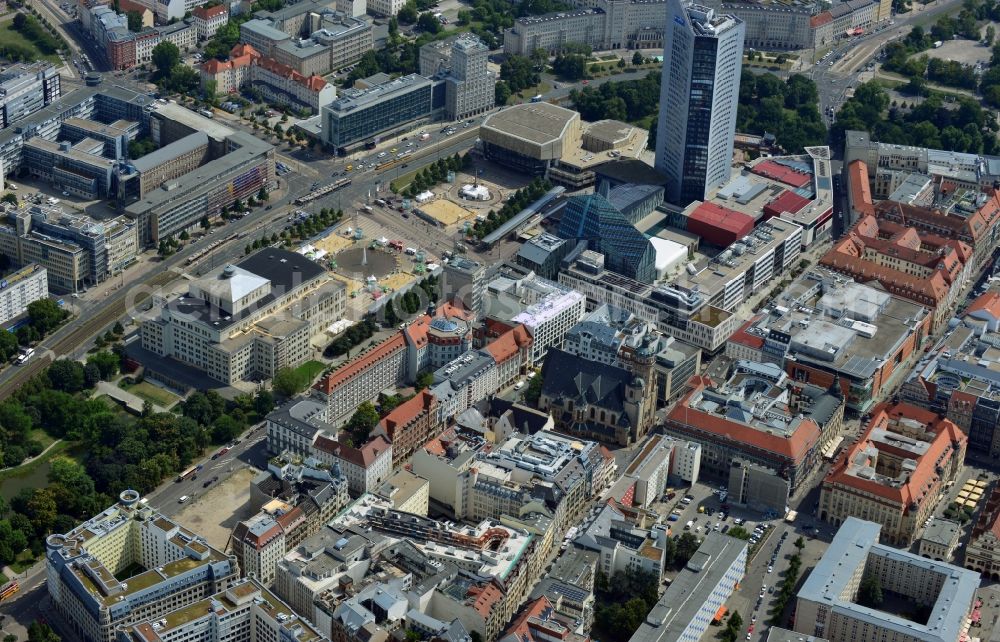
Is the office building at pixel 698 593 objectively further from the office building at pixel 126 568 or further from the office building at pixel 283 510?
the office building at pixel 126 568

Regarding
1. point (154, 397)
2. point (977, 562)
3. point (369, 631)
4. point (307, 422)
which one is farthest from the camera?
point (154, 397)

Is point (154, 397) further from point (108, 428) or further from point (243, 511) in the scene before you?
point (243, 511)

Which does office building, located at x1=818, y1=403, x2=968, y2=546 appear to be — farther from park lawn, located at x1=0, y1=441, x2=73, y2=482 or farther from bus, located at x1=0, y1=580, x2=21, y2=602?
bus, located at x1=0, y1=580, x2=21, y2=602

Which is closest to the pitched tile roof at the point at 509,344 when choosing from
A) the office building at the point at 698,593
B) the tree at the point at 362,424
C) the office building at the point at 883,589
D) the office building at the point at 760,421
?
the tree at the point at 362,424

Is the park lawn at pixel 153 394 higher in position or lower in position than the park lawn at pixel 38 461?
higher

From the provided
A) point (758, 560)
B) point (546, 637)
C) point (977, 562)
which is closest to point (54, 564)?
point (546, 637)

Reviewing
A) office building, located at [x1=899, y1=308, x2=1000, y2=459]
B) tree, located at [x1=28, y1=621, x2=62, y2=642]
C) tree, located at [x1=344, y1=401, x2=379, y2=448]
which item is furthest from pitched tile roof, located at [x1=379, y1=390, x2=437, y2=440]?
office building, located at [x1=899, y1=308, x2=1000, y2=459]
